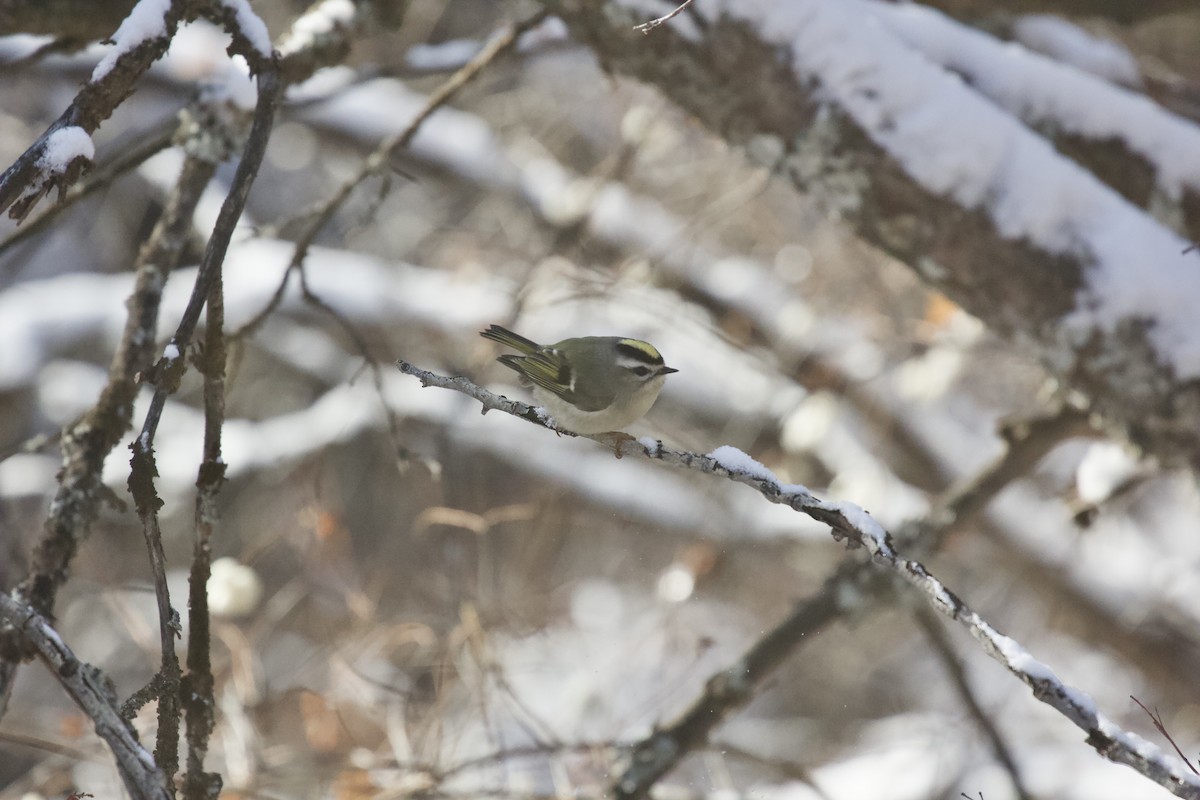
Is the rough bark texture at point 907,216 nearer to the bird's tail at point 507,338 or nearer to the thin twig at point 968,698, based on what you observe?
the bird's tail at point 507,338

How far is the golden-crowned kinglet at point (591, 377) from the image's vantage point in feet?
8.97

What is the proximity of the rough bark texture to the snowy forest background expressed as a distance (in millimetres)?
12

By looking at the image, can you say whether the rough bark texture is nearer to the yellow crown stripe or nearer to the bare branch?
the yellow crown stripe

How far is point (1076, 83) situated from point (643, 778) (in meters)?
2.58

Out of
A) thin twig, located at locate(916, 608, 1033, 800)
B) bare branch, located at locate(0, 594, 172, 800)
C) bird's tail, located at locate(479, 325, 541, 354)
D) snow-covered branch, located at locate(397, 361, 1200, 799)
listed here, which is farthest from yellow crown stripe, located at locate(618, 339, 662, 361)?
bare branch, located at locate(0, 594, 172, 800)

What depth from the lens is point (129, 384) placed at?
2068mm

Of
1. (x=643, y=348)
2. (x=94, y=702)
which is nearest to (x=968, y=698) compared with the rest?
(x=643, y=348)

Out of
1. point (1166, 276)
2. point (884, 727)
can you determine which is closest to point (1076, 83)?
point (1166, 276)

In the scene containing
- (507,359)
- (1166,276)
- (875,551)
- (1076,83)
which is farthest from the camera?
(1076,83)

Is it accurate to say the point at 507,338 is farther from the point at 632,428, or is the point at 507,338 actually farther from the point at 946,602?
the point at 632,428

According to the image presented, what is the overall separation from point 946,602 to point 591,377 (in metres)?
1.62

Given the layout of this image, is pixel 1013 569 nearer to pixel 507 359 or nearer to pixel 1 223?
pixel 507 359

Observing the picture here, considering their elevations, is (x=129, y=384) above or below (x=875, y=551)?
above

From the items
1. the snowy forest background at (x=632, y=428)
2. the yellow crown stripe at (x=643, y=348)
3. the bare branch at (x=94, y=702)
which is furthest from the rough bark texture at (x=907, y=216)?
the bare branch at (x=94, y=702)
